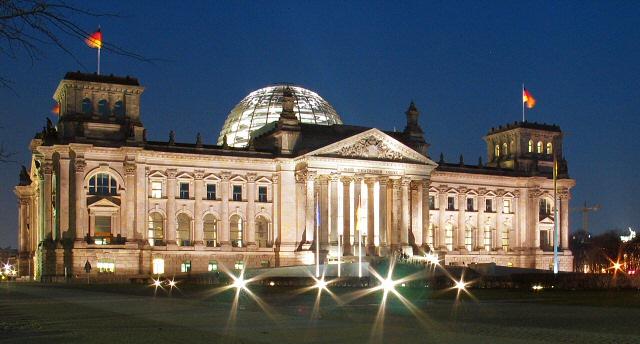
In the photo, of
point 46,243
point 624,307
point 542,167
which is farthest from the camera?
point 542,167

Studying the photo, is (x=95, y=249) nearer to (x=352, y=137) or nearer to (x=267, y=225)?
(x=267, y=225)

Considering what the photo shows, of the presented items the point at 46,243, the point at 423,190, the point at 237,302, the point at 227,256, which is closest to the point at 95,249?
the point at 46,243

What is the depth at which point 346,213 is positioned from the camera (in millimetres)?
98188

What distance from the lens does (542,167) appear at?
120 meters

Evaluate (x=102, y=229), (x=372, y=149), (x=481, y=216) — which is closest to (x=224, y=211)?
(x=102, y=229)

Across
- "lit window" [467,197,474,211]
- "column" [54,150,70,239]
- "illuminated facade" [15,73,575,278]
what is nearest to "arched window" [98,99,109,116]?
"illuminated facade" [15,73,575,278]

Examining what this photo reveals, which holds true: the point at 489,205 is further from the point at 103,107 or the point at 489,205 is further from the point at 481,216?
the point at 103,107

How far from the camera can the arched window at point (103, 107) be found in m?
→ 91.2

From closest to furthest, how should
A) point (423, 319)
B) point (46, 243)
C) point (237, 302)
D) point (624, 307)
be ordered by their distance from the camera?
point (423, 319), point (624, 307), point (237, 302), point (46, 243)

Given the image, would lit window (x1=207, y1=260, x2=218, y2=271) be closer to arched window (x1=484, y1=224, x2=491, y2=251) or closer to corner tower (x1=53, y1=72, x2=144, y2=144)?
corner tower (x1=53, y1=72, x2=144, y2=144)

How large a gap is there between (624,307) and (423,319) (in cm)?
1343

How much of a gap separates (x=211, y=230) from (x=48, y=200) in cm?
1864

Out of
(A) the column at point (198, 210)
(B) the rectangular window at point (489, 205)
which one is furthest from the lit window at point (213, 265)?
(B) the rectangular window at point (489, 205)

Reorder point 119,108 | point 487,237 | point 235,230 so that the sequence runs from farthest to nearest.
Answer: point 487,237 → point 235,230 → point 119,108
